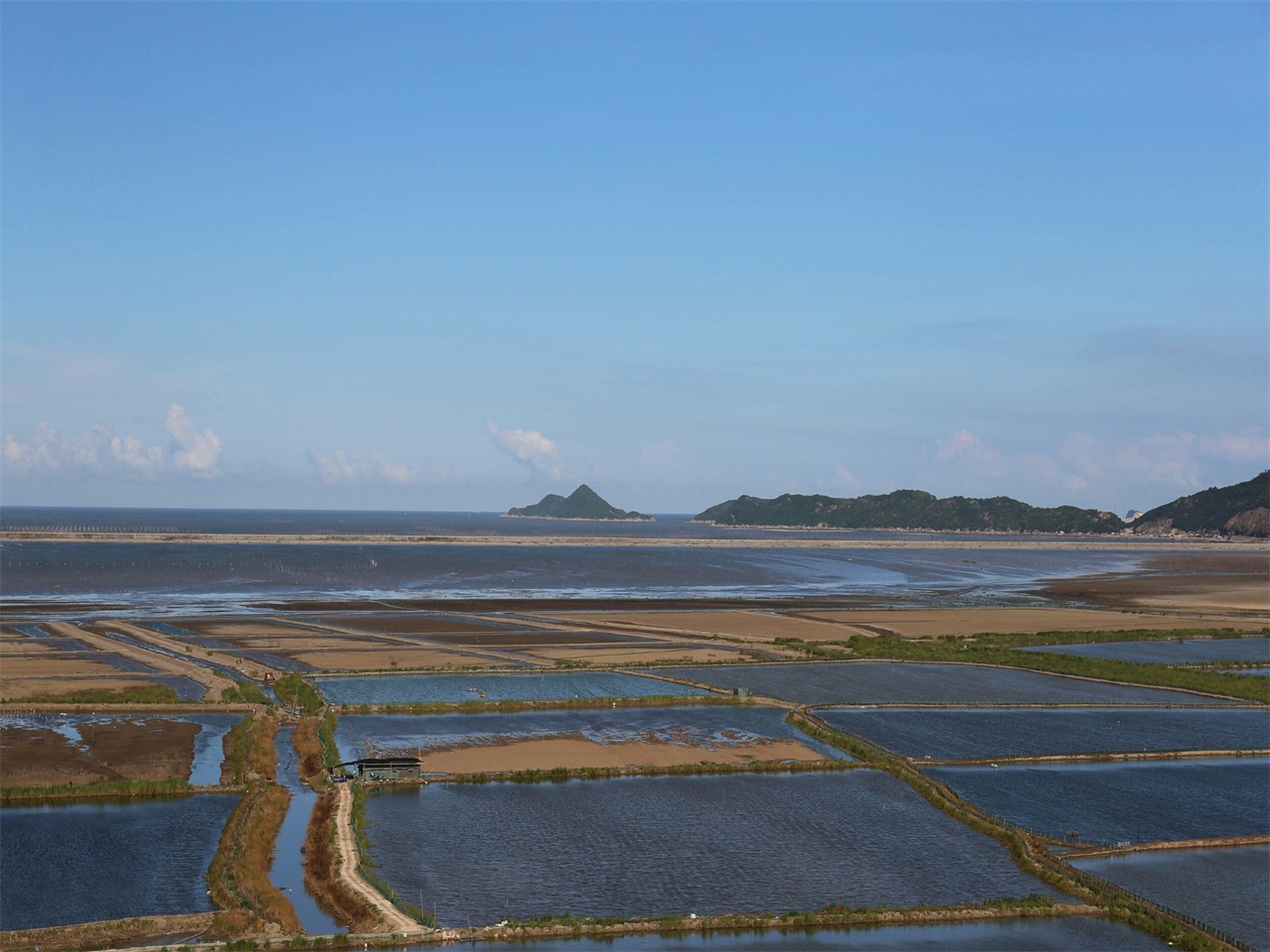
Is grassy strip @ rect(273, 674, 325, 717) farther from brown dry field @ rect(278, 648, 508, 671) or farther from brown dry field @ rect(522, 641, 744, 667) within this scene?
brown dry field @ rect(522, 641, 744, 667)

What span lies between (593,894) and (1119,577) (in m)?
144

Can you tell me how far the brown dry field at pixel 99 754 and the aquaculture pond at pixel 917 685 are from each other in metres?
28.6

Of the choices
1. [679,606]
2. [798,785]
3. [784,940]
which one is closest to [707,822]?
[798,785]

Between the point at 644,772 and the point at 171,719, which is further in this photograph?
the point at 171,719

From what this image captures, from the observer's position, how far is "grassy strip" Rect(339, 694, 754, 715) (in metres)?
50.4

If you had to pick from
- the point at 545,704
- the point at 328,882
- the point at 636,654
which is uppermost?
the point at 636,654

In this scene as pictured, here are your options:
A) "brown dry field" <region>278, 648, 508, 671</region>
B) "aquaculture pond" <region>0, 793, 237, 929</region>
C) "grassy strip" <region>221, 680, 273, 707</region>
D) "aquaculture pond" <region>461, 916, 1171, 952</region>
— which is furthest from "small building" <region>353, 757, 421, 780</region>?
"brown dry field" <region>278, 648, 508, 671</region>

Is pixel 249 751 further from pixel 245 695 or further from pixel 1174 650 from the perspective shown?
pixel 1174 650

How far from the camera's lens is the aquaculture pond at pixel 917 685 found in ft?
187

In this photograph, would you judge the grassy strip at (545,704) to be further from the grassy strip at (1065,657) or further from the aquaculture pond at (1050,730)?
the grassy strip at (1065,657)

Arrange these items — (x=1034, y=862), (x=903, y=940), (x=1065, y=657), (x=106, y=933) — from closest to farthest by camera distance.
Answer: (x=106, y=933), (x=903, y=940), (x=1034, y=862), (x=1065, y=657)

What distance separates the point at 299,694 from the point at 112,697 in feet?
27.8

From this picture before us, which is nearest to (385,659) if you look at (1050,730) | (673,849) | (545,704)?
(545,704)

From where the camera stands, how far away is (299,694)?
169 feet
